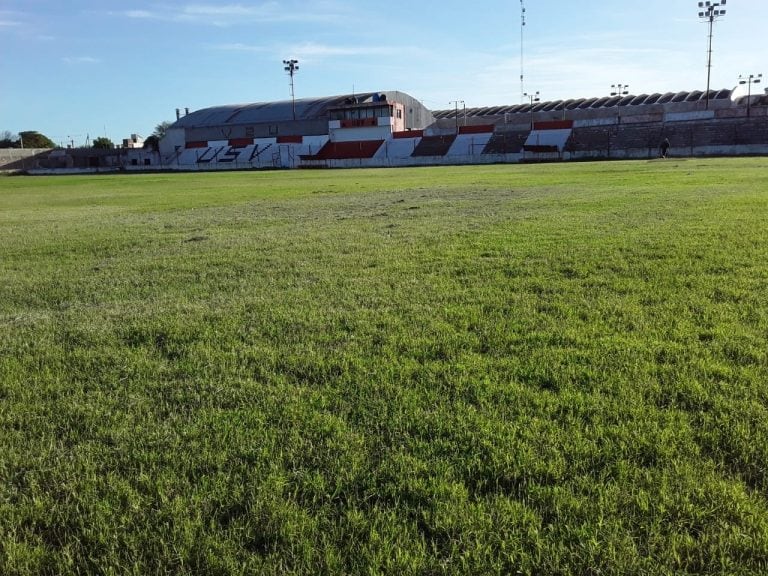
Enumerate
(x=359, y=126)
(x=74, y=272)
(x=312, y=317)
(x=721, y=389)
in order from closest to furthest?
(x=721, y=389), (x=312, y=317), (x=74, y=272), (x=359, y=126)

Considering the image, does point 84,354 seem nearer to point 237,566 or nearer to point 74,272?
point 237,566

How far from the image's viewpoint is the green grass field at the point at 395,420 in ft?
8.23

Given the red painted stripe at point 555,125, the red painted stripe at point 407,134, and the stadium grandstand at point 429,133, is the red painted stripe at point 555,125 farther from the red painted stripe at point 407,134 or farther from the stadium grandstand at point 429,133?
the red painted stripe at point 407,134

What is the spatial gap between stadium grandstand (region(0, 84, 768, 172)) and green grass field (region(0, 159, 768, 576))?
197 feet

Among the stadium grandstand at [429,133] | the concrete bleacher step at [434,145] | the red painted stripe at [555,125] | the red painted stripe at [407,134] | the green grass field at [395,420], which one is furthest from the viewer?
the red painted stripe at [407,134]

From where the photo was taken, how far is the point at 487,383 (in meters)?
3.97

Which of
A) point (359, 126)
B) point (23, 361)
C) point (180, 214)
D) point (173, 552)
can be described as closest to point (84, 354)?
point (23, 361)

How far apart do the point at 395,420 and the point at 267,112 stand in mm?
98713

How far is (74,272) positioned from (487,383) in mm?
7216

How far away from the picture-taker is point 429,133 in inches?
3246

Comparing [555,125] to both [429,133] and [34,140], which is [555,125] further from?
[34,140]

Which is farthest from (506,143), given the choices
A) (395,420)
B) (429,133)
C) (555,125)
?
(395,420)

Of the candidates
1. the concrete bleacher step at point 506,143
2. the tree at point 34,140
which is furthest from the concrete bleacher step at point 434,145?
the tree at point 34,140

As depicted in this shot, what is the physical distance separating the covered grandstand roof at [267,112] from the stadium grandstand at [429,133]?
219 mm
